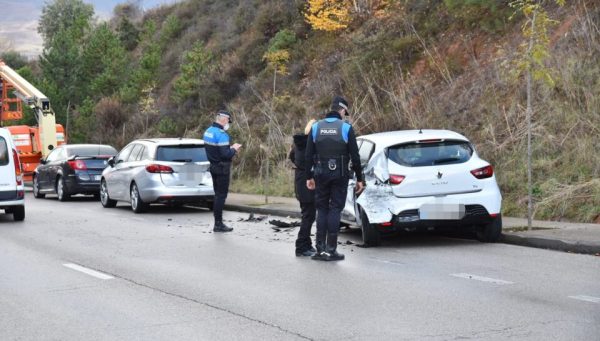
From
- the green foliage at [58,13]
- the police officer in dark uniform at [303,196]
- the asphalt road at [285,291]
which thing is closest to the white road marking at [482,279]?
the asphalt road at [285,291]

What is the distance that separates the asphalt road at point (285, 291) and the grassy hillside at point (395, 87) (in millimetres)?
4208

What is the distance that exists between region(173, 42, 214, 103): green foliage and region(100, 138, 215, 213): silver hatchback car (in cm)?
1841

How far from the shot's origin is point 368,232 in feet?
39.6

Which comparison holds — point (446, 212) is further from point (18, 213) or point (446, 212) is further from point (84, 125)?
point (84, 125)

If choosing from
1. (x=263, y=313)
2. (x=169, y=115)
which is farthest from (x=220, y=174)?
(x=169, y=115)

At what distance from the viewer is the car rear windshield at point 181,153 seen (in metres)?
18.8

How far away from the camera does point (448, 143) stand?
1213 cm

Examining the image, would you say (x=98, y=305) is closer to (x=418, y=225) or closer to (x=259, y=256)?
(x=259, y=256)

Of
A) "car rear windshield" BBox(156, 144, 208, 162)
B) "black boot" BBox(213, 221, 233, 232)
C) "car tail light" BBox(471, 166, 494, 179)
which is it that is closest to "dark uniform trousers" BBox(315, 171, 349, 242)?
"car tail light" BBox(471, 166, 494, 179)

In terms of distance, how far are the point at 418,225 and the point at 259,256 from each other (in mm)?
2130

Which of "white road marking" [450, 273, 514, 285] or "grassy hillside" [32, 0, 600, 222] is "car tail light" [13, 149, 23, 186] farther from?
"white road marking" [450, 273, 514, 285]

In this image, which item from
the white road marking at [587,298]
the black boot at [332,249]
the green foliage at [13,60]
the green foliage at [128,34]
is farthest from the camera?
the green foliage at [13,60]

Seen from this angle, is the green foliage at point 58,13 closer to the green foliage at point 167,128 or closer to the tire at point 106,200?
the green foliage at point 167,128

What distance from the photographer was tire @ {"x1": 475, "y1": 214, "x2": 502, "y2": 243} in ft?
39.9
